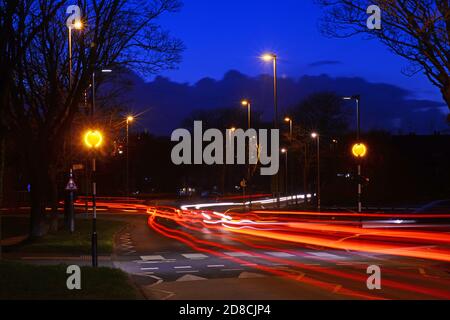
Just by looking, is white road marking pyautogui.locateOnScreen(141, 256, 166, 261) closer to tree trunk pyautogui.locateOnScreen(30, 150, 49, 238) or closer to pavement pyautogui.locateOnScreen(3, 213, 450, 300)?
pavement pyautogui.locateOnScreen(3, 213, 450, 300)

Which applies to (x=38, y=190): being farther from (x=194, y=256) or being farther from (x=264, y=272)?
(x=264, y=272)

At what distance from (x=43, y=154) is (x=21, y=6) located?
1028 cm

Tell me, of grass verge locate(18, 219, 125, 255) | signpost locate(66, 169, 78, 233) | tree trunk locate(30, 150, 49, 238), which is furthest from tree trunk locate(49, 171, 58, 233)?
tree trunk locate(30, 150, 49, 238)

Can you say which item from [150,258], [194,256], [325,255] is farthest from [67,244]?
[325,255]

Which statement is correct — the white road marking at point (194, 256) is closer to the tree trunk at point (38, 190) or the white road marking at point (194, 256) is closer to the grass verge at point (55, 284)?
the grass verge at point (55, 284)

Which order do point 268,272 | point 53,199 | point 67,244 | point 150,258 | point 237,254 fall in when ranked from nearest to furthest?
point 268,272, point 150,258, point 237,254, point 67,244, point 53,199

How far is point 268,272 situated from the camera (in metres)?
18.1

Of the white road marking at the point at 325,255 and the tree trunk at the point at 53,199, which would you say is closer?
Answer: the white road marking at the point at 325,255

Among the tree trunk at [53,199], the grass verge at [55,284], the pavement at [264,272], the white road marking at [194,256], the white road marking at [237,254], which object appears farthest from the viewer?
the tree trunk at [53,199]

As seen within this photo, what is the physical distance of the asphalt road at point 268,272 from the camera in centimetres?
1412

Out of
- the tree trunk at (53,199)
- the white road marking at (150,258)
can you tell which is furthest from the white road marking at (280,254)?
the tree trunk at (53,199)

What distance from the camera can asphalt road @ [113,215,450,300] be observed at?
556 inches

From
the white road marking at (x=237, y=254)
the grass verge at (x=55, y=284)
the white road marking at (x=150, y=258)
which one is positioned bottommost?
the white road marking at (x=150, y=258)

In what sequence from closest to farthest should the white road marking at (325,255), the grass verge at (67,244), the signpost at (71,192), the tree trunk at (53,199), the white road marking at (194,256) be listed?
1. the white road marking at (325,255)
2. the white road marking at (194,256)
3. the grass verge at (67,244)
4. the signpost at (71,192)
5. the tree trunk at (53,199)
